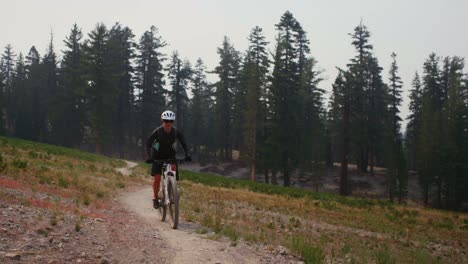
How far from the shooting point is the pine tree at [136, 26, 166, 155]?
61.2 m

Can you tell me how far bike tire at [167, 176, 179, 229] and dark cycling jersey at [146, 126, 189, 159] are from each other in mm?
737

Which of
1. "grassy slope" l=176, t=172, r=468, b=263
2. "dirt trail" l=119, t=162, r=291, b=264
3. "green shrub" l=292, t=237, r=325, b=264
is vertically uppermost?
"dirt trail" l=119, t=162, r=291, b=264

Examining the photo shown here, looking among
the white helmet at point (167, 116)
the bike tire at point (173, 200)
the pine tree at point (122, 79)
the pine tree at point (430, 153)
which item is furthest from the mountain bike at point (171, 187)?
the pine tree at point (122, 79)

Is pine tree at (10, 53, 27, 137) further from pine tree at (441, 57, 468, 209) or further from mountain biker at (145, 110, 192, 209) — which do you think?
mountain biker at (145, 110, 192, 209)

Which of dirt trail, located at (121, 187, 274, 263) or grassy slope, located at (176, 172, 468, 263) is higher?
dirt trail, located at (121, 187, 274, 263)

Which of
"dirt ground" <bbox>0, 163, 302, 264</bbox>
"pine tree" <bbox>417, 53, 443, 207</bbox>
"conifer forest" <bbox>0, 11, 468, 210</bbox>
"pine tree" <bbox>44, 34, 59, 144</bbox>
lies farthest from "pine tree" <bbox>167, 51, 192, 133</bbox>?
"dirt ground" <bbox>0, 163, 302, 264</bbox>

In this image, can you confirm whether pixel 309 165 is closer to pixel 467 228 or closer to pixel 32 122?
pixel 467 228

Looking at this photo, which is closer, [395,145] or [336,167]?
[395,145]

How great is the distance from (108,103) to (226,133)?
20.5 m

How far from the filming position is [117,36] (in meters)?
65.9

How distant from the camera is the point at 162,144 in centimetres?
942

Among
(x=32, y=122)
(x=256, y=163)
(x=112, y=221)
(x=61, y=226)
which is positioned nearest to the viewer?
(x=61, y=226)

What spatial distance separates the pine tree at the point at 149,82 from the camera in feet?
201

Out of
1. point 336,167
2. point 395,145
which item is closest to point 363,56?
point 395,145
